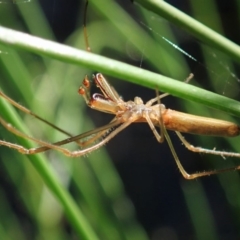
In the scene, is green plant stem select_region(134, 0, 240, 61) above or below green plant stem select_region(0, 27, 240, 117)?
above

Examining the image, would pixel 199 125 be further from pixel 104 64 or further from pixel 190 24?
pixel 104 64

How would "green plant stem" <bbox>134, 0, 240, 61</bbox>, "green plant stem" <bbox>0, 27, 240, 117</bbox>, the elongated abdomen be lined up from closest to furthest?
"green plant stem" <bbox>0, 27, 240, 117</bbox>
"green plant stem" <bbox>134, 0, 240, 61</bbox>
the elongated abdomen

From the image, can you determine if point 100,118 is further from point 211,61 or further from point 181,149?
point 211,61

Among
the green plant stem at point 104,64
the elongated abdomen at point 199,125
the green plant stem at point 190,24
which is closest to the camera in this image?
the green plant stem at point 104,64

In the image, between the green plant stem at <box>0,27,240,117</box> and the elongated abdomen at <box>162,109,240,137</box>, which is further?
the elongated abdomen at <box>162,109,240,137</box>

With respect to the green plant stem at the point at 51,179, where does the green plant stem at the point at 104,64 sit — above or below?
below

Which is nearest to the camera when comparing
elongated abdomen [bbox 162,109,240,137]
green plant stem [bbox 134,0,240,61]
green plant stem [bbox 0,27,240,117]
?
green plant stem [bbox 0,27,240,117]

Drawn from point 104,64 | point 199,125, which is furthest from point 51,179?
point 104,64
